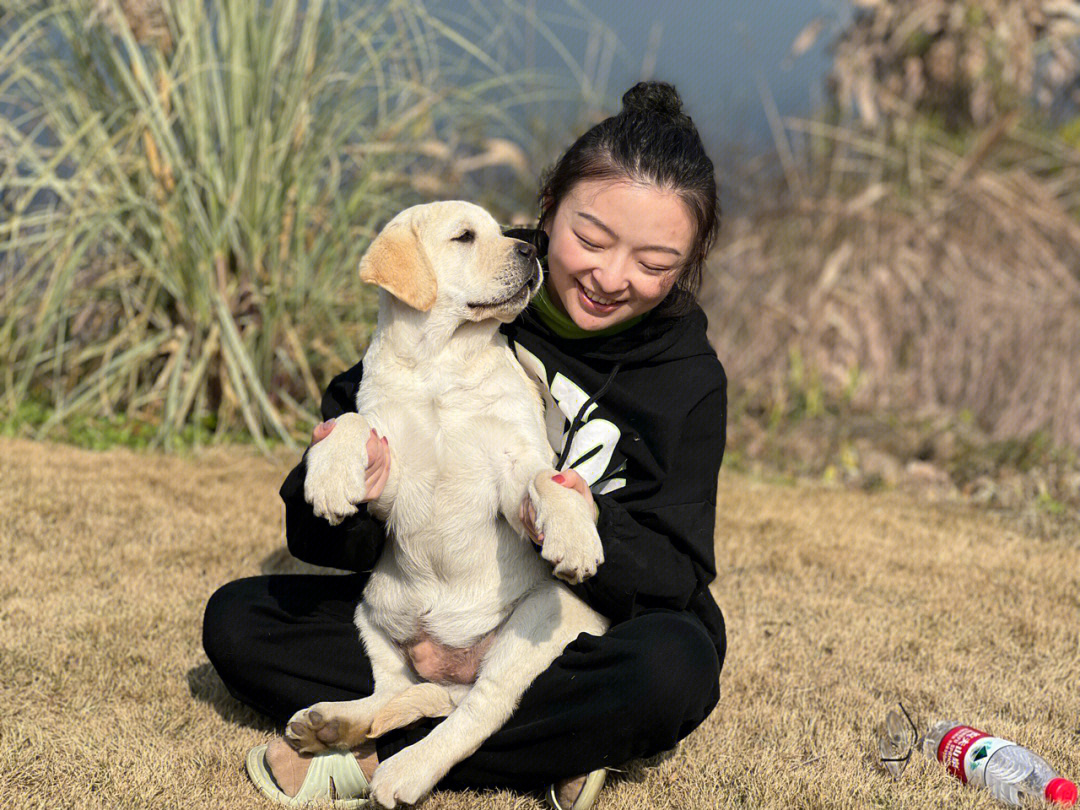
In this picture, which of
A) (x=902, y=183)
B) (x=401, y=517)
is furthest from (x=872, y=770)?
(x=902, y=183)

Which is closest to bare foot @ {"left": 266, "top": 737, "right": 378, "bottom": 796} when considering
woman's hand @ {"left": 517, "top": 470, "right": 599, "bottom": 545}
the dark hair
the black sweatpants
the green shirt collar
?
the black sweatpants

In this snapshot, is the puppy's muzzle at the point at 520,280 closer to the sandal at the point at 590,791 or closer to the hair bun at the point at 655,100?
the hair bun at the point at 655,100

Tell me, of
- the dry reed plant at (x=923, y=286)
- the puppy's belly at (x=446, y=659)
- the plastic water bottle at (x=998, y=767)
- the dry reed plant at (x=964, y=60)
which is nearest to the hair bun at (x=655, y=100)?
the puppy's belly at (x=446, y=659)

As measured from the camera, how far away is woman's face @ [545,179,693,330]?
2334 mm

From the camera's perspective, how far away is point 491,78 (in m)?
4.95

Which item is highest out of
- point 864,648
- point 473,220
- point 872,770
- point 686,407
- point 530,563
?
point 473,220

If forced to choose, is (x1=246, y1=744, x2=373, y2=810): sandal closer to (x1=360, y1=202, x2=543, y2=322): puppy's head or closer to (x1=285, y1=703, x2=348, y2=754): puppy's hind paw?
(x1=285, y1=703, x2=348, y2=754): puppy's hind paw

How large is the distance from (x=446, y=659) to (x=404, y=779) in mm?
336

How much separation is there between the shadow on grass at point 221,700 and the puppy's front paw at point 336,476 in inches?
31.0

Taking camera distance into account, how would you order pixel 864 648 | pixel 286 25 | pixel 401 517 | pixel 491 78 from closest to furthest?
1. pixel 401 517
2. pixel 864 648
3. pixel 286 25
4. pixel 491 78

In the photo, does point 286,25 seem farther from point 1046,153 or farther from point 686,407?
point 1046,153

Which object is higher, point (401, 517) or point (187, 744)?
point (401, 517)

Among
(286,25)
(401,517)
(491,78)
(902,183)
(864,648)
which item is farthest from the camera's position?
(902,183)

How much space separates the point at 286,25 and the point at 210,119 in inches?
20.3
